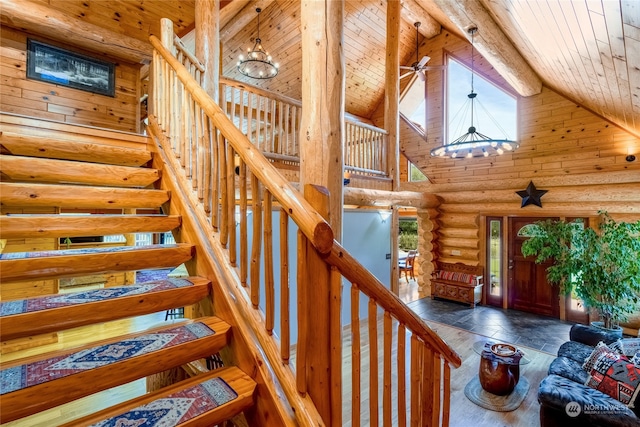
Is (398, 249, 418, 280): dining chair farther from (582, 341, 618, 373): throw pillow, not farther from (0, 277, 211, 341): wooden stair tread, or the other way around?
(0, 277, 211, 341): wooden stair tread

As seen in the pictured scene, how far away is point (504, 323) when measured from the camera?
572cm

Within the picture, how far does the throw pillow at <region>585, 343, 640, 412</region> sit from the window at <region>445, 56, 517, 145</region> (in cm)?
479

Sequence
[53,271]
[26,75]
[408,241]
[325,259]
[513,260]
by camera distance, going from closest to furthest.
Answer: [325,259]
[53,271]
[26,75]
[513,260]
[408,241]

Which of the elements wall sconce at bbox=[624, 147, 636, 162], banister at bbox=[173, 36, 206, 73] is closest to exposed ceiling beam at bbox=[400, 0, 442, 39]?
wall sconce at bbox=[624, 147, 636, 162]

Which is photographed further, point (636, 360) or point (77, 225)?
point (636, 360)

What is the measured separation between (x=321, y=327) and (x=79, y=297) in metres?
1.19

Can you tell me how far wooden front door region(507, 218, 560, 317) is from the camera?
614cm

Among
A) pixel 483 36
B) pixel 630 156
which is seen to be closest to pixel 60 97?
pixel 483 36

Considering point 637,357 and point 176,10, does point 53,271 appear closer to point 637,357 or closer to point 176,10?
point 637,357

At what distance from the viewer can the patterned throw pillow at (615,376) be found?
2.39 meters

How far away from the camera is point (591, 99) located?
4699 mm

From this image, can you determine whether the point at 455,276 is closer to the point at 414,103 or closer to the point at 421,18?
the point at 414,103

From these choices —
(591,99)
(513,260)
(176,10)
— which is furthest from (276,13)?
(513,260)

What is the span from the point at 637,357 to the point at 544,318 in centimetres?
395
